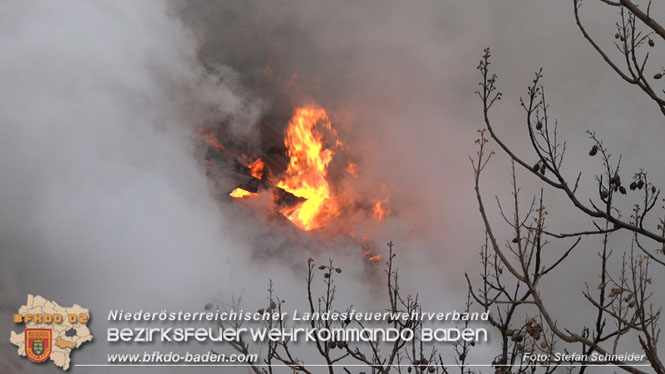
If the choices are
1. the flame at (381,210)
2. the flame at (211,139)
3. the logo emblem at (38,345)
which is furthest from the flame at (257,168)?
the logo emblem at (38,345)

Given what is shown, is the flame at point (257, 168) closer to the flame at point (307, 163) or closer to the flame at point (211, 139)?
the flame at point (307, 163)

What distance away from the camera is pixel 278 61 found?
788 inches

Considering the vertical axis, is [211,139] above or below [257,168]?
above

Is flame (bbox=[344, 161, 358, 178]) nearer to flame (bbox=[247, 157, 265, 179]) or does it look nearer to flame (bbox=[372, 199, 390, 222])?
flame (bbox=[372, 199, 390, 222])

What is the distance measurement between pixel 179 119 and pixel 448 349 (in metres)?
11.2

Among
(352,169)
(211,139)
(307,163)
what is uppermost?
(211,139)

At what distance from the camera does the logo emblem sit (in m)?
8.91

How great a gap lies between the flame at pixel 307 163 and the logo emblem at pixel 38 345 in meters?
11.4

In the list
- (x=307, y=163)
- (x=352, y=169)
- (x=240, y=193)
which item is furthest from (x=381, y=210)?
(x=240, y=193)

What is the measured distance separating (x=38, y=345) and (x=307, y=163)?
486 inches

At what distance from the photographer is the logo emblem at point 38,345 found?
29.2 ft

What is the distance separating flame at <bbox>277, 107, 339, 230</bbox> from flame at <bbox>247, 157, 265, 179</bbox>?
841 mm

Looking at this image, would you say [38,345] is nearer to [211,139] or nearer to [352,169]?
[211,139]

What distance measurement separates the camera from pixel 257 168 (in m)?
20.0
